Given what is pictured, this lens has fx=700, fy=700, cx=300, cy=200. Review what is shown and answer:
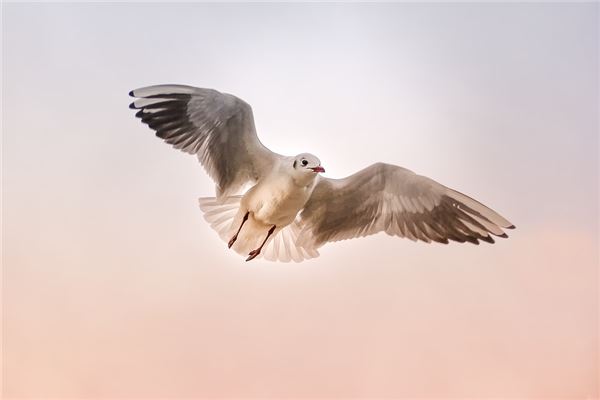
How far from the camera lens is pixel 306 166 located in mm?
3244

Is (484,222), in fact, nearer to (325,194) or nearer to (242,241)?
(325,194)

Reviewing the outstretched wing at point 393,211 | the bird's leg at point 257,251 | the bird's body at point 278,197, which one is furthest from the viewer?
the bird's leg at point 257,251

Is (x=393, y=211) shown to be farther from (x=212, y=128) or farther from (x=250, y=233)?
(x=212, y=128)

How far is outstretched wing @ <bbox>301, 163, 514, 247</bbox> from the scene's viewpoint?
11.5 feet

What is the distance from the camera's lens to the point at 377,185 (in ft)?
11.8

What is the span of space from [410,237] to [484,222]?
1.31 feet

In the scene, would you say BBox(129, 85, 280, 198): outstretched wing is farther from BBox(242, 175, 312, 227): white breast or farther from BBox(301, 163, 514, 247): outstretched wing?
BBox(301, 163, 514, 247): outstretched wing

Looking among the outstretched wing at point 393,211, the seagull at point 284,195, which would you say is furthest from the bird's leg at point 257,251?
the outstretched wing at point 393,211

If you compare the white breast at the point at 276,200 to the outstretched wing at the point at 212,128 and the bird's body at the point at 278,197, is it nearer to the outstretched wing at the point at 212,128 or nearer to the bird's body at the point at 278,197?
the bird's body at the point at 278,197

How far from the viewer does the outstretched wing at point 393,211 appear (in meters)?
3.51

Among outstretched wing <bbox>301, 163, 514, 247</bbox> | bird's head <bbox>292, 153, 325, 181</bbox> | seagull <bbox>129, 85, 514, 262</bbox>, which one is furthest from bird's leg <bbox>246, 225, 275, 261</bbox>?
bird's head <bbox>292, 153, 325, 181</bbox>

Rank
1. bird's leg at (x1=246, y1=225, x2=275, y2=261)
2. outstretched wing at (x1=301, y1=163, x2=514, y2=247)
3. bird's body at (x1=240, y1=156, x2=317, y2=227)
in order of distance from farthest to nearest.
Result: bird's leg at (x1=246, y1=225, x2=275, y2=261), outstretched wing at (x1=301, y1=163, x2=514, y2=247), bird's body at (x1=240, y1=156, x2=317, y2=227)

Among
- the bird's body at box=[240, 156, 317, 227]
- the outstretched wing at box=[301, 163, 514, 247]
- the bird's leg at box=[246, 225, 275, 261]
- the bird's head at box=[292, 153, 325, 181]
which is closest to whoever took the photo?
the bird's head at box=[292, 153, 325, 181]

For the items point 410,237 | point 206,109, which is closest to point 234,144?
point 206,109
